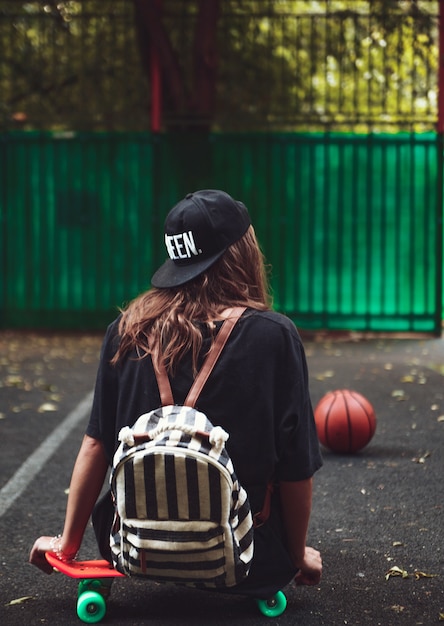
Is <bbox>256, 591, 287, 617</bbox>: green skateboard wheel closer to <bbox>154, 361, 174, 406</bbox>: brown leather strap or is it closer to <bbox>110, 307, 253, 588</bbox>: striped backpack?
<bbox>110, 307, 253, 588</bbox>: striped backpack

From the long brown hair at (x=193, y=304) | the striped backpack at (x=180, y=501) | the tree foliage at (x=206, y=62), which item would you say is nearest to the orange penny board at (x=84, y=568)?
the striped backpack at (x=180, y=501)

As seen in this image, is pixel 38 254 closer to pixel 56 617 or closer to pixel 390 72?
pixel 390 72

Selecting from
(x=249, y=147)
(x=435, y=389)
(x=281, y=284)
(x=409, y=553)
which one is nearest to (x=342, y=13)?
(x=249, y=147)

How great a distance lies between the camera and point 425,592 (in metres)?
4.09

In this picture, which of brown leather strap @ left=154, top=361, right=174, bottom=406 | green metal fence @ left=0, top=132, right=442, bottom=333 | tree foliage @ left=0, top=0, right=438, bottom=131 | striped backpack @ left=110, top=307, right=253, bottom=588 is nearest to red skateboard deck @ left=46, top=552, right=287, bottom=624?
striped backpack @ left=110, top=307, right=253, bottom=588

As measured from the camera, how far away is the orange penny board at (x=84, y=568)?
367cm

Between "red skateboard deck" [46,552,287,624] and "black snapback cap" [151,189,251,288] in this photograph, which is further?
"red skateboard deck" [46,552,287,624]

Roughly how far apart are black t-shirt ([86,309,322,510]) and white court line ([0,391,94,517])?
2135 millimetres

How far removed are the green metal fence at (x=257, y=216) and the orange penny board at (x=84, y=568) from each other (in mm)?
9883

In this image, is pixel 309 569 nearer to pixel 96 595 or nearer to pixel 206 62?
pixel 96 595

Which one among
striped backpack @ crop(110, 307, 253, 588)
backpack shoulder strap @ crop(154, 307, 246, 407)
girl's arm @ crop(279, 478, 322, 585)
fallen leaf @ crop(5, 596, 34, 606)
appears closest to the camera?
striped backpack @ crop(110, 307, 253, 588)

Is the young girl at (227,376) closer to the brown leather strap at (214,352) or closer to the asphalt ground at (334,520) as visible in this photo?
the brown leather strap at (214,352)

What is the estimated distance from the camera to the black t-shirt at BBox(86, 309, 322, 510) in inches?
A: 138

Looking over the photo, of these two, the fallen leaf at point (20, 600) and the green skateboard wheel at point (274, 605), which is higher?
the green skateboard wheel at point (274, 605)
